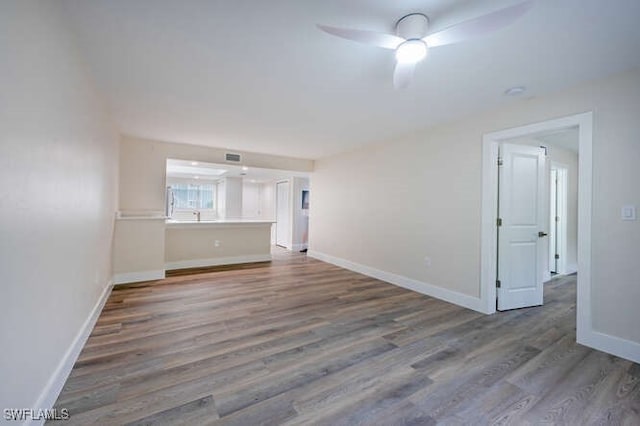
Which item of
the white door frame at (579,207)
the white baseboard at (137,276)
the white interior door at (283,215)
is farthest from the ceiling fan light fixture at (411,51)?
the white interior door at (283,215)

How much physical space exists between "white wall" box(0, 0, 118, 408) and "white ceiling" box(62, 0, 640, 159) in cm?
42

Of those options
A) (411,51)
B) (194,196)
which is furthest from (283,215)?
(411,51)

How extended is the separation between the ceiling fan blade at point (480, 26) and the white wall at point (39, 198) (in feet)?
6.58

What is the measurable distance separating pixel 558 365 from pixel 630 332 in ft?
2.28

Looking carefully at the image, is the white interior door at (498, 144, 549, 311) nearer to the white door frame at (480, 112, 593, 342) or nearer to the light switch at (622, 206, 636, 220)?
the white door frame at (480, 112, 593, 342)

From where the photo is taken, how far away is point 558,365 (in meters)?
2.11

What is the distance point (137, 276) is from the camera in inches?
162

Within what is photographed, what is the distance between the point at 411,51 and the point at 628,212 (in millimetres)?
2257

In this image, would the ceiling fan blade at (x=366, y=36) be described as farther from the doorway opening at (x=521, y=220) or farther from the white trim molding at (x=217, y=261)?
the white trim molding at (x=217, y=261)

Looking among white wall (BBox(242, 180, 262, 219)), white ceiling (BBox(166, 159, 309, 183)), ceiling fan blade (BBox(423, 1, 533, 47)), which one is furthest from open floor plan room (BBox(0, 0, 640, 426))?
white wall (BBox(242, 180, 262, 219))

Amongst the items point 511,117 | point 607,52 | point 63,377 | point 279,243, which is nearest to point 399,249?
point 511,117

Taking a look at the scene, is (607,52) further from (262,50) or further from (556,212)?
(556,212)

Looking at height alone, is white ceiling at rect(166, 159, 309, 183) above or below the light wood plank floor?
above

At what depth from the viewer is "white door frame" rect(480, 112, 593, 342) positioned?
2398mm
